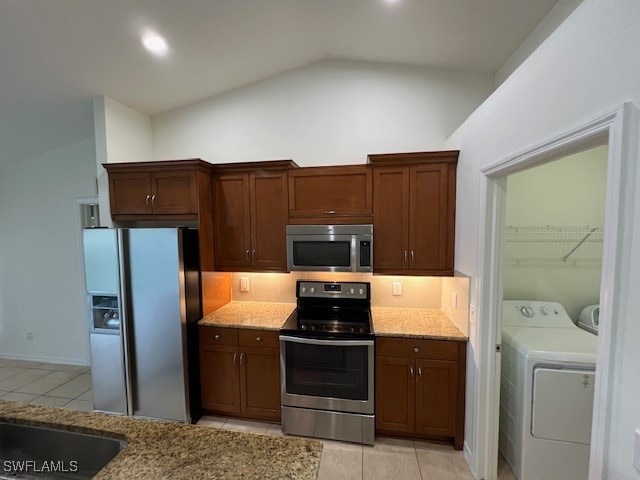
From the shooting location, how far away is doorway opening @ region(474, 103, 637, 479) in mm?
860

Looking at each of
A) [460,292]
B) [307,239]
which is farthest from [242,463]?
[460,292]

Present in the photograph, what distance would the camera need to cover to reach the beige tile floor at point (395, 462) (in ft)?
6.59

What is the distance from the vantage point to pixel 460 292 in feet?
7.43

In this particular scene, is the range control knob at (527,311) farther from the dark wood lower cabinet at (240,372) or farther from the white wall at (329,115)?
the dark wood lower cabinet at (240,372)

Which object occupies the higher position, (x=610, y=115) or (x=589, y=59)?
(x=589, y=59)

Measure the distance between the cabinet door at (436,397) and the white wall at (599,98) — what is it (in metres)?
1.32

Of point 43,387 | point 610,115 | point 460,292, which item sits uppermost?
point 610,115

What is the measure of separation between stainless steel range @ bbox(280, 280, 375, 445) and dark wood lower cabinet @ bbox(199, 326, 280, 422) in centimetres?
15

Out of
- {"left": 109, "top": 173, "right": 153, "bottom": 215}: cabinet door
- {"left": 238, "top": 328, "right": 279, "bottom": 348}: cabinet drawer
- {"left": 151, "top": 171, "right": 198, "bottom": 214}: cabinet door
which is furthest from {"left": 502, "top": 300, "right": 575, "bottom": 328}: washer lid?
{"left": 109, "top": 173, "right": 153, "bottom": 215}: cabinet door

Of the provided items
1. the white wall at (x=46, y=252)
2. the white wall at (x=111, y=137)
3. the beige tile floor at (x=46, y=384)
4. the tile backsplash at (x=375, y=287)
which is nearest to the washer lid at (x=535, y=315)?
the tile backsplash at (x=375, y=287)

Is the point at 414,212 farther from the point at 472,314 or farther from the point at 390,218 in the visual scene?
the point at 472,314

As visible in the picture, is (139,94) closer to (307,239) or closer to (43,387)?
(307,239)

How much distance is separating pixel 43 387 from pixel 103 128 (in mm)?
3003

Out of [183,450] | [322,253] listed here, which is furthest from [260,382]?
[183,450]
